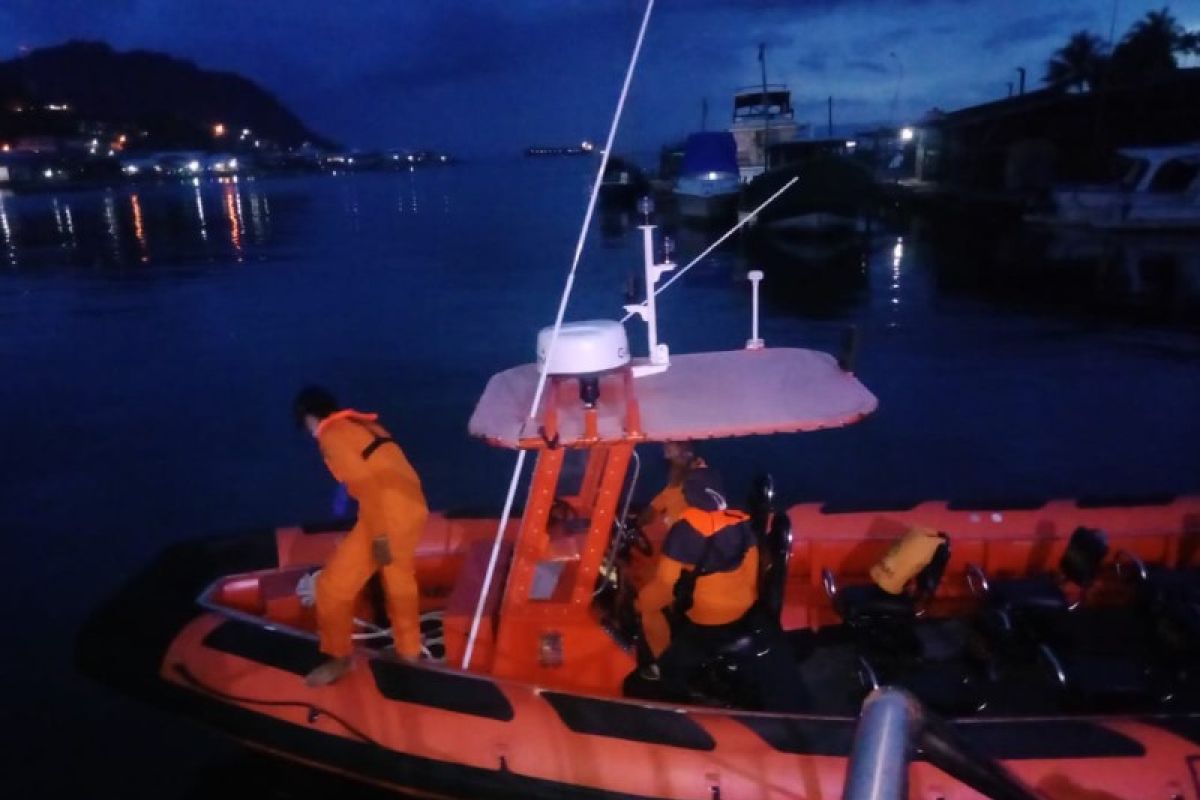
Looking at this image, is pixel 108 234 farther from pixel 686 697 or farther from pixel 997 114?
pixel 686 697

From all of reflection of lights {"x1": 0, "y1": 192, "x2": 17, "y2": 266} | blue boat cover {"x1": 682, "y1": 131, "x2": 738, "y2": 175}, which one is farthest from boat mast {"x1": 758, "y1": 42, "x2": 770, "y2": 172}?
reflection of lights {"x1": 0, "y1": 192, "x2": 17, "y2": 266}

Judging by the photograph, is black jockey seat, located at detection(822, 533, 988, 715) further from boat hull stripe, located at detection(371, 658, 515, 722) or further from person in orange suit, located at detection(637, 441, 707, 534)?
boat hull stripe, located at detection(371, 658, 515, 722)

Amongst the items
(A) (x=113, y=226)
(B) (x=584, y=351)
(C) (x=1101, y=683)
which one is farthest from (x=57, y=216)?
(C) (x=1101, y=683)

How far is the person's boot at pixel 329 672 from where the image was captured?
3805 mm

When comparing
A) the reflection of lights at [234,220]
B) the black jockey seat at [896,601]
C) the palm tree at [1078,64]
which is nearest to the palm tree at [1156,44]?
the palm tree at [1078,64]

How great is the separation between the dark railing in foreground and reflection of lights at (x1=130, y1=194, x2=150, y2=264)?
3353 centimetres

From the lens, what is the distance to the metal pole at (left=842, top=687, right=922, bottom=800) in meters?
1.10

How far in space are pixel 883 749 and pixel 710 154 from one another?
1422 inches

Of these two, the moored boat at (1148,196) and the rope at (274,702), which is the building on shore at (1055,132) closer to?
the moored boat at (1148,196)

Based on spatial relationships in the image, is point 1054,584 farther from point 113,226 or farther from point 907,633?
point 113,226

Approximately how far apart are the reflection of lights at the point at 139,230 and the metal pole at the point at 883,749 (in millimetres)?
33548

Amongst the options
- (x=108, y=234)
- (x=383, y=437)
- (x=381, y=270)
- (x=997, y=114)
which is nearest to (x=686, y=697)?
(x=383, y=437)

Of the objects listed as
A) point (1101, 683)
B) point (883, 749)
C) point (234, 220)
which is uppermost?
point (883, 749)

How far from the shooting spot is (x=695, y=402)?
3598 mm
